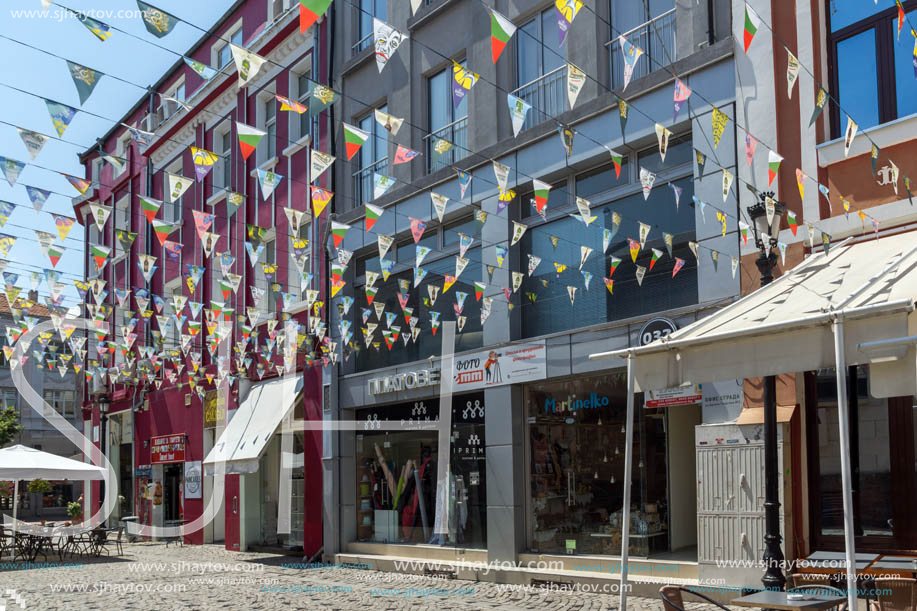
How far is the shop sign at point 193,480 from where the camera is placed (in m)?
24.6

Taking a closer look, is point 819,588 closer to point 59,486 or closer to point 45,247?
point 45,247

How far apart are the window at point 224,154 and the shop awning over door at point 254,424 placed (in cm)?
617

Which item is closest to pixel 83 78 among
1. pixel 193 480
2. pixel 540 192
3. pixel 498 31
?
pixel 498 31

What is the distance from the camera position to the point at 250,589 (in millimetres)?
14312

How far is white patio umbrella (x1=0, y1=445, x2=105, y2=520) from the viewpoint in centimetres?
1961

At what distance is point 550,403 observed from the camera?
48.2 feet

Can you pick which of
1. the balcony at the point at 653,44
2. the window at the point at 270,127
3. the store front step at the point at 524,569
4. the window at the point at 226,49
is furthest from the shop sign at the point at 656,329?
the window at the point at 226,49

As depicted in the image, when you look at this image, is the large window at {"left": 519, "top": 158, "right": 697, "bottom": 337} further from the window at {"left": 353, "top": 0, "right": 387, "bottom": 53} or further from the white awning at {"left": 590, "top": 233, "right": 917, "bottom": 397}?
the window at {"left": 353, "top": 0, "right": 387, "bottom": 53}

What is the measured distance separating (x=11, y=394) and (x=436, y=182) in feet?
160

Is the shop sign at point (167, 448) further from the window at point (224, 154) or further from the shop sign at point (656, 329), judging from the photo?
the shop sign at point (656, 329)

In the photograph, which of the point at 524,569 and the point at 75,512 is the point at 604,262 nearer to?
the point at 524,569

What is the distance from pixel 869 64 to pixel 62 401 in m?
56.1

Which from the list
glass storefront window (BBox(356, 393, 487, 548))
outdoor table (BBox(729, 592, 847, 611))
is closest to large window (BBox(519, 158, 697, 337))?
glass storefront window (BBox(356, 393, 487, 548))

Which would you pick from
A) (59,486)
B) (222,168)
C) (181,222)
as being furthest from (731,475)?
(59,486)
